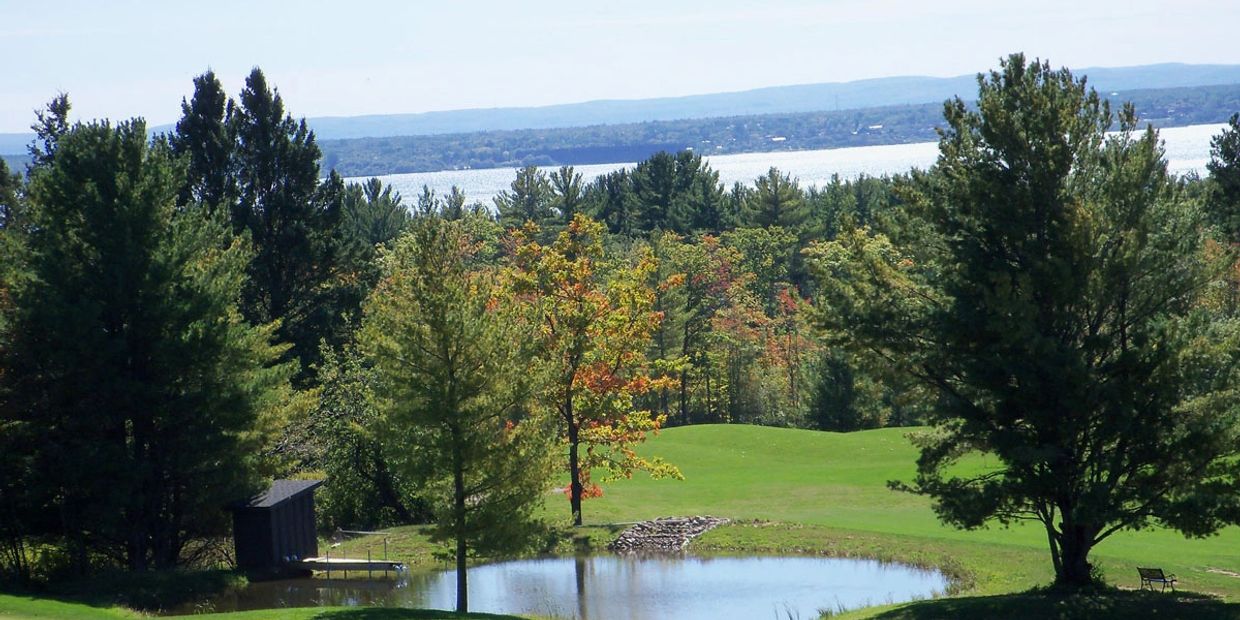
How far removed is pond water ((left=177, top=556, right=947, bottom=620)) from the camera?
89.2 feet

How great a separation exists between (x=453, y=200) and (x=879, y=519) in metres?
73.5

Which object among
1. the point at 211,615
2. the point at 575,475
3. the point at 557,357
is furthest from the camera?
the point at 575,475

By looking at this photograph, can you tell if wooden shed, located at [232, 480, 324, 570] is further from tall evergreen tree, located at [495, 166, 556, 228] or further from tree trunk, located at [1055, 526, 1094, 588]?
tall evergreen tree, located at [495, 166, 556, 228]

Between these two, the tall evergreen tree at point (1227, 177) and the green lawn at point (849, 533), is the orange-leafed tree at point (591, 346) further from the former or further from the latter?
the tall evergreen tree at point (1227, 177)

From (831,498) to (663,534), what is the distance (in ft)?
27.4

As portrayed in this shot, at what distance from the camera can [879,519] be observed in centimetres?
3694

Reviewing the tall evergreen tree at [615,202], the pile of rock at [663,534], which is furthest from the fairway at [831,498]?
the tall evergreen tree at [615,202]

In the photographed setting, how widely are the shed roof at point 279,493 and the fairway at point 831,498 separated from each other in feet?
32.0

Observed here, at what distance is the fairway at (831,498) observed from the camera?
27827 mm

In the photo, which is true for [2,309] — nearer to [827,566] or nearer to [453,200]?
[827,566]

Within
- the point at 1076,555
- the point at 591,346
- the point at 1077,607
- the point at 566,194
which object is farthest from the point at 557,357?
the point at 566,194

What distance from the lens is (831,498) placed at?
4116 centimetres

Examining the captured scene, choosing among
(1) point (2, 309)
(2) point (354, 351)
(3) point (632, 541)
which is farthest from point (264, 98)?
(3) point (632, 541)

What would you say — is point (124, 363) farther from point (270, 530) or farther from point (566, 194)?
point (566, 194)
